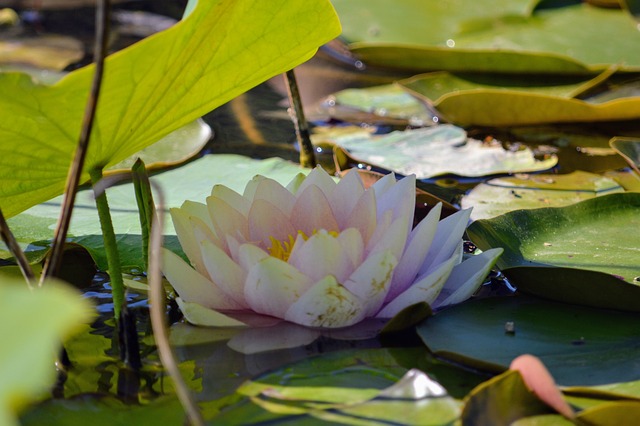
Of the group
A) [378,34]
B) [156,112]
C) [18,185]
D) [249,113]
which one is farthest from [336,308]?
[378,34]

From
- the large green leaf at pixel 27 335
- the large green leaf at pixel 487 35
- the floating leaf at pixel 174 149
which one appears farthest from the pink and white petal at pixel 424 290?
the large green leaf at pixel 487 35

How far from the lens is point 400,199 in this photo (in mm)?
1036

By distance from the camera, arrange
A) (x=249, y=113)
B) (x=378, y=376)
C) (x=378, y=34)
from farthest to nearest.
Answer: (x=378, y=34), (x=249, y=113), (x=378, y=376)

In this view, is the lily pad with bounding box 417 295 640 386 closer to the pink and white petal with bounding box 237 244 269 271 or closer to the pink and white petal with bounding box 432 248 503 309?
the pink and white petal with bounding box 432 248 503 309

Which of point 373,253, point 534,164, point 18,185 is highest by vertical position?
point 18,185

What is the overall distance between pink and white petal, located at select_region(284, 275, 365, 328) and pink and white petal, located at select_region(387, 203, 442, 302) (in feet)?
0.20

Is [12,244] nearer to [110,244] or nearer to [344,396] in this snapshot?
[110,244]

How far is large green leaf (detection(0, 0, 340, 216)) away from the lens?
82cm

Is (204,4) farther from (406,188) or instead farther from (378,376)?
(378,376)

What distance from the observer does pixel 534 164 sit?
1700 millimetres

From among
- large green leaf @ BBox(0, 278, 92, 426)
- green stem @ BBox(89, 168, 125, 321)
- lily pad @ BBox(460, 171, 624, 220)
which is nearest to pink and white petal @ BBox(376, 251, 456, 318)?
green stem @ BBox(89, 168, 125, 321)

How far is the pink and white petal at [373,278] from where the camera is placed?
2.97ft

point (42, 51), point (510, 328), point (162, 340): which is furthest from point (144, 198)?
point (42, 51)

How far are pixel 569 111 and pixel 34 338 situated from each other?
67.4 inches
